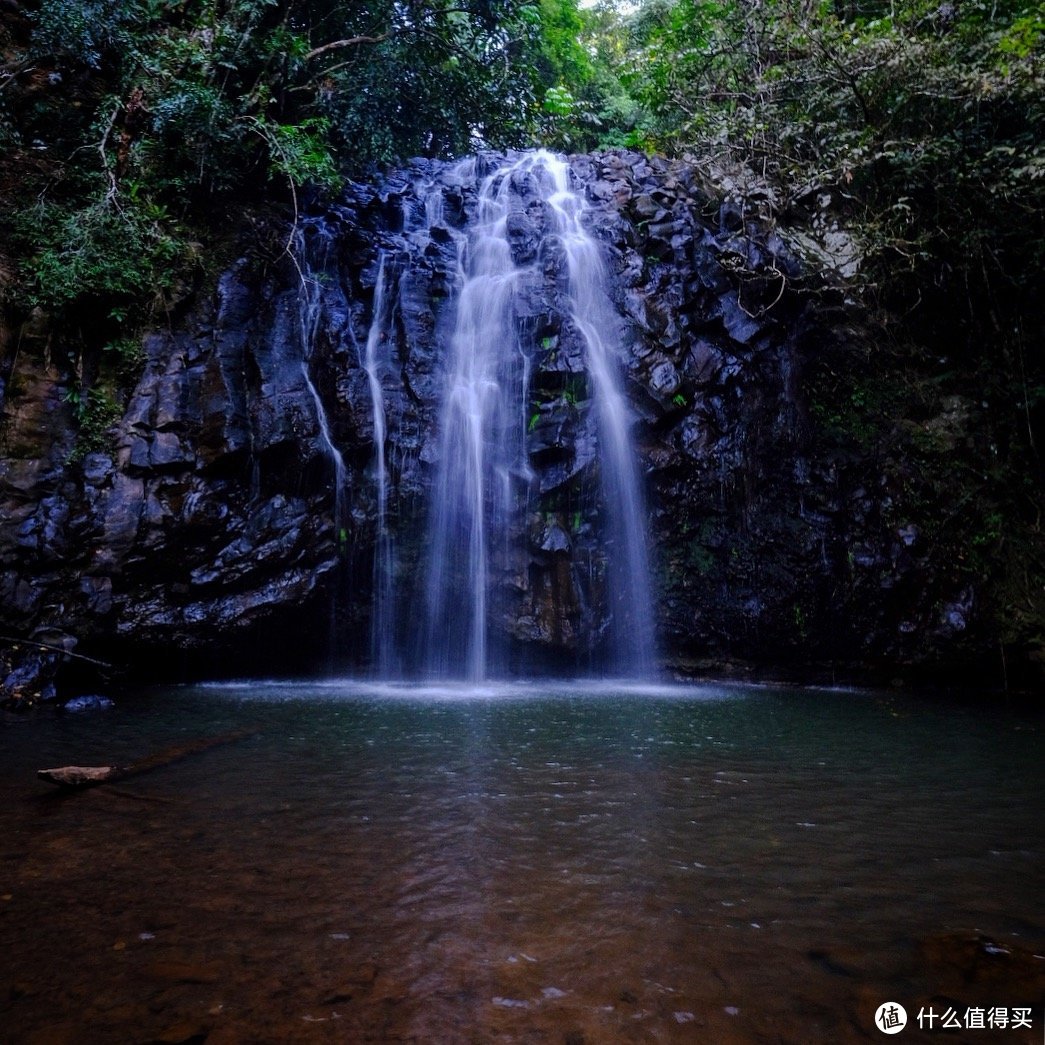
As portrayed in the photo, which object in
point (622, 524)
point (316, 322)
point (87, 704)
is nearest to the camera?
point (87, 704)

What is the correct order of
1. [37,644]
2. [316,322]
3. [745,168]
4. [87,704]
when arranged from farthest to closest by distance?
[745,168] → [316,322] → [37,644] → [87,704]

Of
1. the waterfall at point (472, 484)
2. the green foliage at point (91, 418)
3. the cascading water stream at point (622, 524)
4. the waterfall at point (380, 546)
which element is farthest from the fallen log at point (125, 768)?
the cascading water stream at point (622, 524)

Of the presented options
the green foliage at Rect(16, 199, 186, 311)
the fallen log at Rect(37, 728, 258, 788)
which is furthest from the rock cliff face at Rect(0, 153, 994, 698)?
the fallen log at Rect(37, 728, 258, 788)

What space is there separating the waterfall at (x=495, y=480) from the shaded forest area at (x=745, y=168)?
3197 mm

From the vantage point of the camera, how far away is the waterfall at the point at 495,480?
32.6 feet

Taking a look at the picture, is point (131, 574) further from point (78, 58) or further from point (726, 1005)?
point (726, 1005)

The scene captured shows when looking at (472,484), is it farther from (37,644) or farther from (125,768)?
(125,768)

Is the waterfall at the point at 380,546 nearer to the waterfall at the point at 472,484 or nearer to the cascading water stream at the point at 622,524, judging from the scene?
the waterfall at the point at 472,484

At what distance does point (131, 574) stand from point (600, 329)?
773 centimetres

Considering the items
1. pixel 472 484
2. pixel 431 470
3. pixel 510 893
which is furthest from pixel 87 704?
pixel 510 893

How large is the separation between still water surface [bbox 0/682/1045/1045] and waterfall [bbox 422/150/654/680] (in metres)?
4.69

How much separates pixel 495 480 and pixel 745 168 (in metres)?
7.24

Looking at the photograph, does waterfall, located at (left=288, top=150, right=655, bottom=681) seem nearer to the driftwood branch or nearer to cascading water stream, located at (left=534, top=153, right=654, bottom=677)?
cascading water stream, located at (left=534, top=153, right=654, bottom=677)

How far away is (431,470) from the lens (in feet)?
32.6
